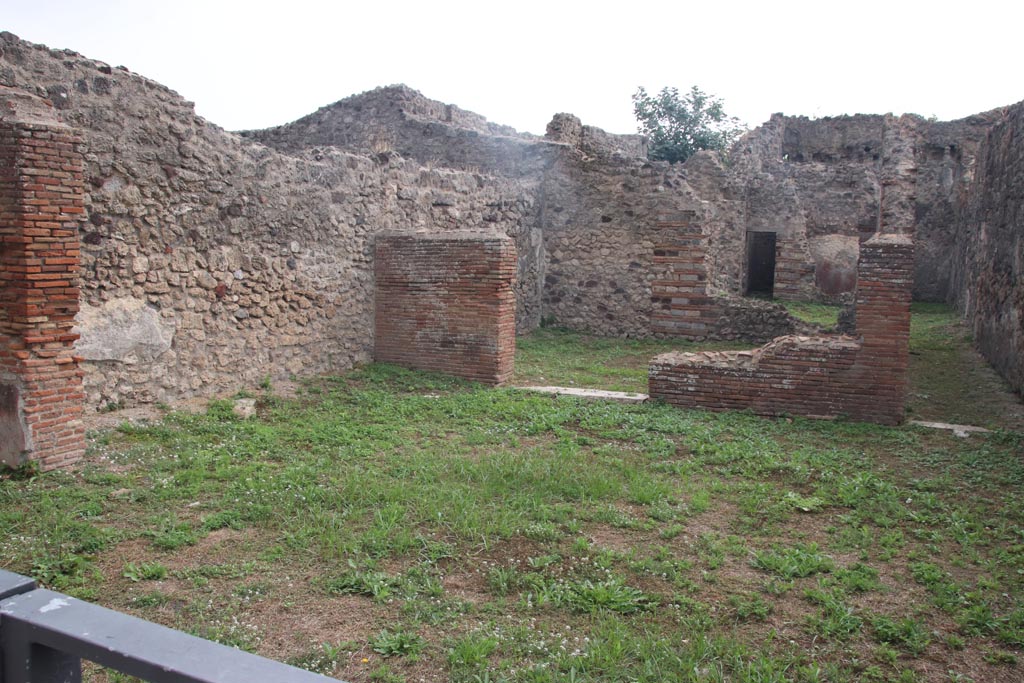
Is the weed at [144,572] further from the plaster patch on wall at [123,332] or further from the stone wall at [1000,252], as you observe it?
the stone wall at [1000,252]

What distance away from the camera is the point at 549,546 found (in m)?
4.01

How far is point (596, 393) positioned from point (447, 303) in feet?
6.24

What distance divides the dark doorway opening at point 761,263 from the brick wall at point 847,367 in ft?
42.3

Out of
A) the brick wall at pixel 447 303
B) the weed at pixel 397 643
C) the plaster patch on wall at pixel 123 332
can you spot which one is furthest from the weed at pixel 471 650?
the brick wall at pixel 447 303

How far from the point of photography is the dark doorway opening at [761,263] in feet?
64.6

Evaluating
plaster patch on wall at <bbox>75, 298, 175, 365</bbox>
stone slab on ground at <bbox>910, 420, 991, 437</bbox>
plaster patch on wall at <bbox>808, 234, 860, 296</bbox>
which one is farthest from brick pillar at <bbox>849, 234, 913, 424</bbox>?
plaster patch on wall at <bbox>808, 234, 860, 296</bbox>

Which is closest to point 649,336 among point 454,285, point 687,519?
point 454,285

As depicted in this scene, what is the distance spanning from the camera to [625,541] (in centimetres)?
416

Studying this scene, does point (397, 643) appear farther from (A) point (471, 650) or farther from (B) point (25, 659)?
(B) point (25, 659)

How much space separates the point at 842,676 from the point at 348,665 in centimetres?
187

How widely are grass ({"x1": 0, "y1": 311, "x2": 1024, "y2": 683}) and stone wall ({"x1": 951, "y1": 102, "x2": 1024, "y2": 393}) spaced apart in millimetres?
3215

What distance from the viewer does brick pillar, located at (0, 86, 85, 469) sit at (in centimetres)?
462

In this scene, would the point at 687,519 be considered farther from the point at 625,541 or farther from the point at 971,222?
the point at 971,222

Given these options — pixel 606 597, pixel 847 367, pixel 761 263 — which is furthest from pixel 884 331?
pixel 761 263
